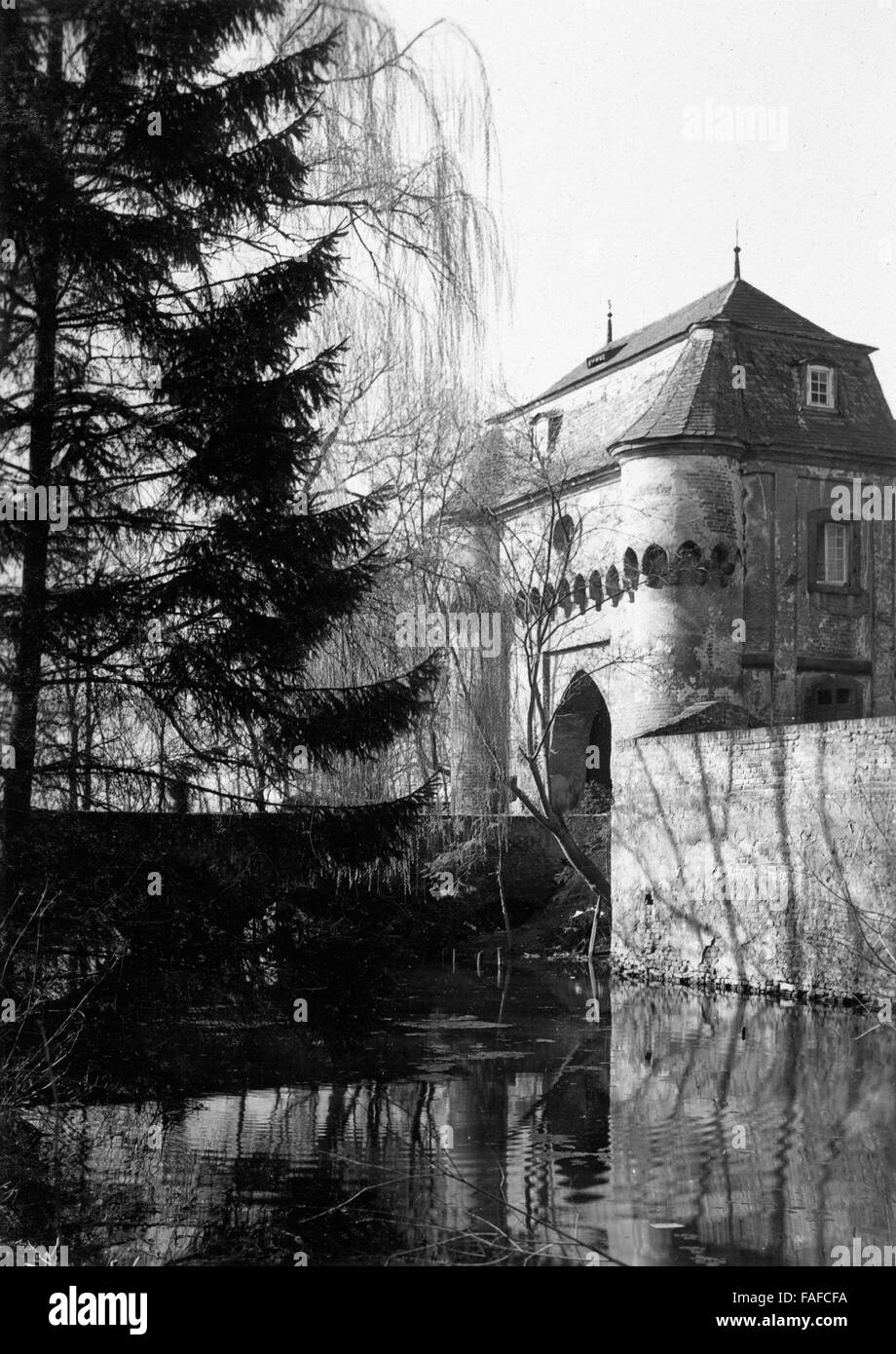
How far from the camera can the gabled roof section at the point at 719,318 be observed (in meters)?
31.0

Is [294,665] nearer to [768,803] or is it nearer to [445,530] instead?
[768,803]

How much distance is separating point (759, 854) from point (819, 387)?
14.8 meters

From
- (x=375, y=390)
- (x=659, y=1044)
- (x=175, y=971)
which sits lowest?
(x=659, y=1044)

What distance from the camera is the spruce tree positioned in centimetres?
845

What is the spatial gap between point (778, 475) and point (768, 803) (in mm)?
11847

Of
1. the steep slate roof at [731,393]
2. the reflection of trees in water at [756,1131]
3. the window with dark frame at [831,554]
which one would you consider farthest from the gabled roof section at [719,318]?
the reflection of trees in water at [756,1131]

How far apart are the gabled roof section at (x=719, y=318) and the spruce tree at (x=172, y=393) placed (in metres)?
22.6

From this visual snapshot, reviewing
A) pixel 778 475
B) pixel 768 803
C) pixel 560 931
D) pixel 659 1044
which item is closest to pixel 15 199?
pixel 659 1044

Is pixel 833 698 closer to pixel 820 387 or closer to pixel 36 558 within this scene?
pixel 820 387

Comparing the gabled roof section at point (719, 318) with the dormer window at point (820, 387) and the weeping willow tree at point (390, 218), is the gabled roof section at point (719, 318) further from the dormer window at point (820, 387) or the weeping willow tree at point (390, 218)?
the weeping willow tree at point (390, 218)

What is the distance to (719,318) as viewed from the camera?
30375mm

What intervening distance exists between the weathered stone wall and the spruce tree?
30.1 feet

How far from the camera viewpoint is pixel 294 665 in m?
8.98

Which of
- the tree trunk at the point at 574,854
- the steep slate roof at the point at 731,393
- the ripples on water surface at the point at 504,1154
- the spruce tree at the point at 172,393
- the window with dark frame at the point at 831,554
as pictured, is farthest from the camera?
the window with dark frame at the point at 831,554
